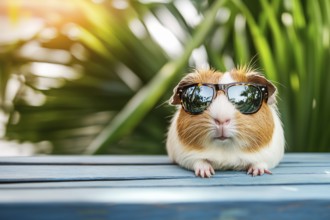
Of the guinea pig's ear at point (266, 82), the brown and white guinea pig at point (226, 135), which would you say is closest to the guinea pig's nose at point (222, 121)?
the brown and white guinea pig at point (226, 135)

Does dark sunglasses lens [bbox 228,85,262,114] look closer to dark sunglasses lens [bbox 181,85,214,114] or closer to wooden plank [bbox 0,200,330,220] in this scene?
dark sunglasses lens [bbox 181,85,214,114]

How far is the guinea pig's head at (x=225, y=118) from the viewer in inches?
35.7

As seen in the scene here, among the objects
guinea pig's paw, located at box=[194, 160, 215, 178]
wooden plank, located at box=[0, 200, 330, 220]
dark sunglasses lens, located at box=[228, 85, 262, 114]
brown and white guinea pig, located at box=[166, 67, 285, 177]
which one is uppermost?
dark sunglasses lens, located at box=[228, 85, 262, 114]

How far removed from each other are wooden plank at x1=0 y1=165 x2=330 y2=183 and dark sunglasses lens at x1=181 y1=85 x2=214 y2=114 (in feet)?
0.38

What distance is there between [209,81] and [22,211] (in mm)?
421

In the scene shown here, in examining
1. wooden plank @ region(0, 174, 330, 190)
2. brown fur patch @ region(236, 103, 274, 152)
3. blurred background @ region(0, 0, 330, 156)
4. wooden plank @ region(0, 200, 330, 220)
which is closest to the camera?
wooden plank @ region(0, 200, 330, 220)

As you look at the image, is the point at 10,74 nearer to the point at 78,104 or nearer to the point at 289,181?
the point at 78,104

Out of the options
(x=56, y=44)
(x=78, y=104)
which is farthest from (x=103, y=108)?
(x=56, y=44)

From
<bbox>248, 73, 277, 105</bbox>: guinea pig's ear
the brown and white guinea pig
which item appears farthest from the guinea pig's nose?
<bbox>248, 73, 277, 105</bbox>: guinea pig's ear

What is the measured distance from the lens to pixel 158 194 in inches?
29.3

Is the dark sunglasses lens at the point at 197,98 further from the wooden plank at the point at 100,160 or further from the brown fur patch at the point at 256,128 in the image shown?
the wooden plank at the point at 100,160

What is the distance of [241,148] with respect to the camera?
93 centimetres

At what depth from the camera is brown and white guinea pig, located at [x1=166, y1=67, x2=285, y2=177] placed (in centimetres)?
91

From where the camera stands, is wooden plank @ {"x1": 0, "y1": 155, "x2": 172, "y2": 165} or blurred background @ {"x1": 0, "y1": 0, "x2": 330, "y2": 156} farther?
blurred background @ {"x1": 0, "y1": 0, "x2": 330, "y2": 156}
